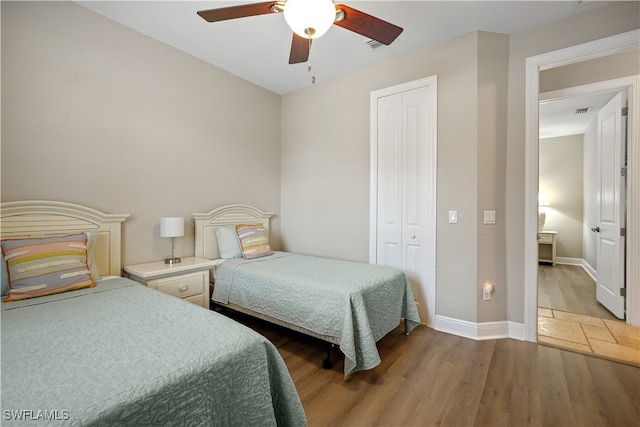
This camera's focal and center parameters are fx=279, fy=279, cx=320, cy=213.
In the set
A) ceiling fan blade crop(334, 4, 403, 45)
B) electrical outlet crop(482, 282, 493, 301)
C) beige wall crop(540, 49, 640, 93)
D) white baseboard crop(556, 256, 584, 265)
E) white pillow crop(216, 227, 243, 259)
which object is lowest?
white baseboard crop(556, 256, 584, 265)

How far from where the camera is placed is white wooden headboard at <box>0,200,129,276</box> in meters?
1.92

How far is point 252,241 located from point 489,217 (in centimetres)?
237

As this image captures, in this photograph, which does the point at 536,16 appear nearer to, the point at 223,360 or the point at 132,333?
the point at 223,360

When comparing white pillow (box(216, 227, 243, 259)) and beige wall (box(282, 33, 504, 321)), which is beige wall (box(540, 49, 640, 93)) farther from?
white pillow (box(216, 227, 243, 259))

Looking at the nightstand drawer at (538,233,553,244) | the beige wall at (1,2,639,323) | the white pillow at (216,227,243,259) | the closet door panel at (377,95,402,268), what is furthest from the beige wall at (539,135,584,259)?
the white pillow at (216,227,243,259)

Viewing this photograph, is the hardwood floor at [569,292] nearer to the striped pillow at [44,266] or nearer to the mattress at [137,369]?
the mattress at [137,369]

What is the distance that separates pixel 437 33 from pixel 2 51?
11.1 ft

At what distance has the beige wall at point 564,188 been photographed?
219 inches

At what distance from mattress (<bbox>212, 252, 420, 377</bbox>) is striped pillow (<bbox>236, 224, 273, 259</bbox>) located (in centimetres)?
19

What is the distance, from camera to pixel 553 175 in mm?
5809

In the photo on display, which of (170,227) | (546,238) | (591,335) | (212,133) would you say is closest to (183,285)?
(170,227)

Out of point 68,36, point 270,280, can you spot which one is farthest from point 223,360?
point 68,36

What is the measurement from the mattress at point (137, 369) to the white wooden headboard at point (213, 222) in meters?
1.48

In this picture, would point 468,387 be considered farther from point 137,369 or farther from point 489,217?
point 137,369
